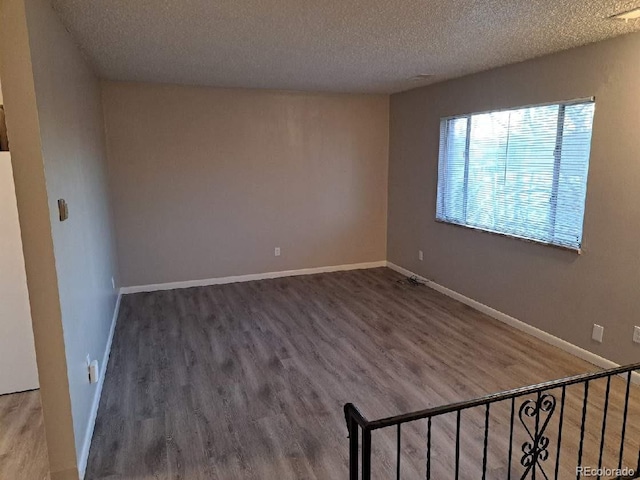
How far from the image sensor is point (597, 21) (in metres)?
2.67

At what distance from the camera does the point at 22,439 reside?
247cm

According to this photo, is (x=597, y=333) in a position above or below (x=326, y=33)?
below

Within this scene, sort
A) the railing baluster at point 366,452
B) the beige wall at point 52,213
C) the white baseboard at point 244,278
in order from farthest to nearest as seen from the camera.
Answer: the white baseboard at point 244,278
the beige wall at point 52,213
the railing baluster at point 366,452

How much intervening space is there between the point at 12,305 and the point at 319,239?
367 cm

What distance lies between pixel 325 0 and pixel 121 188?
3.50m

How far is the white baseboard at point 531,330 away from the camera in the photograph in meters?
3.31

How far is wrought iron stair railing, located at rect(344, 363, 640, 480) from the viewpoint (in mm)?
1403

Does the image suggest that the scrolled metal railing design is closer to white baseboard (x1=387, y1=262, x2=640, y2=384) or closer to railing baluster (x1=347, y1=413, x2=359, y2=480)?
→ railing baluster (x1=347, y1=413, x2=359, y2=480)

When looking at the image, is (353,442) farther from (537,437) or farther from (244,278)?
(244,278)

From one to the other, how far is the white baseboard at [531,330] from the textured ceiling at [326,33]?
89.8 inches

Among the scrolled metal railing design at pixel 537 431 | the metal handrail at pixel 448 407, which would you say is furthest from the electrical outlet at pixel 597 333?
the metal handrail at pixel 448 407

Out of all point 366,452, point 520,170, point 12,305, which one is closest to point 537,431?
point 366,452

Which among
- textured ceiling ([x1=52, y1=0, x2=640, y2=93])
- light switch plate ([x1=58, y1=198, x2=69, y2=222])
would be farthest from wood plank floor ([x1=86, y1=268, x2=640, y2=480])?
textured ceiling ([x1=52, y1=0, x2=640, y2=93])

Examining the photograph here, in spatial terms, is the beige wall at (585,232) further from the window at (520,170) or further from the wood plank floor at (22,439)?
the wood plank floor at (22,439)
